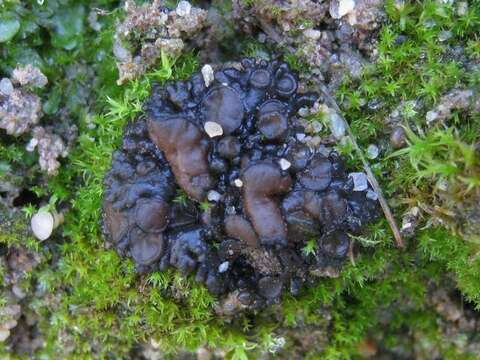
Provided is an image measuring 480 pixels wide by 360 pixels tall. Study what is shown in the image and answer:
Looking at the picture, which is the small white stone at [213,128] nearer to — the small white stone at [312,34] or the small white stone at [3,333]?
the small white stone at [312,34]

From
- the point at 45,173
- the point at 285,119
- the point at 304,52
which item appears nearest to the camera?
the point at 285,119

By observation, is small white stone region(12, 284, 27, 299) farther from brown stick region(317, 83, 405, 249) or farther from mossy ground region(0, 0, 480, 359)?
brown stick region(317, 83, 405, 249)

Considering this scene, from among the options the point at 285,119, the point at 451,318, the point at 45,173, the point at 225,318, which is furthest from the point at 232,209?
the point at 451,318

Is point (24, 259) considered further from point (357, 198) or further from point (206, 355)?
point (357, 198)

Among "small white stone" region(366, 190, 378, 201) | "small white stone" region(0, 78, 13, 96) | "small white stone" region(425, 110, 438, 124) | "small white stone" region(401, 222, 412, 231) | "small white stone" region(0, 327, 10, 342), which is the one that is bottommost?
"small white stone" region(0, 327, 10, 342)

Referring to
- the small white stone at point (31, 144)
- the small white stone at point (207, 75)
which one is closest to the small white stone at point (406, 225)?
the small white stone at point (207, 75)

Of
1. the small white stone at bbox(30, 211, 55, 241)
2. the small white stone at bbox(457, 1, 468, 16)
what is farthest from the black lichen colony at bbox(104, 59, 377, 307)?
the small white stone at bbox(457, 1, 468, 16)
